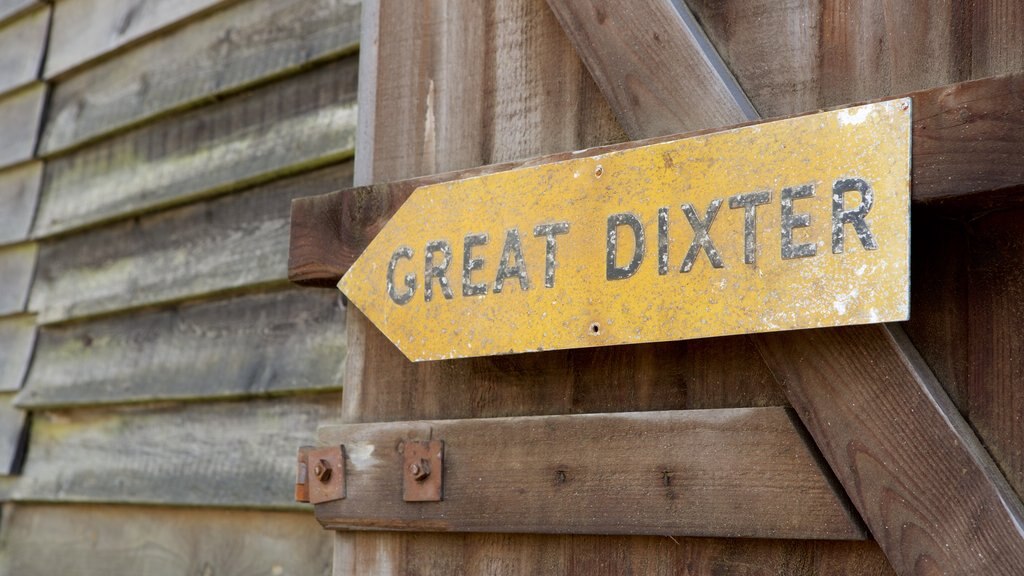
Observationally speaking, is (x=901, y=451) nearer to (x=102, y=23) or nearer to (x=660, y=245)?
(x=660, y=245)

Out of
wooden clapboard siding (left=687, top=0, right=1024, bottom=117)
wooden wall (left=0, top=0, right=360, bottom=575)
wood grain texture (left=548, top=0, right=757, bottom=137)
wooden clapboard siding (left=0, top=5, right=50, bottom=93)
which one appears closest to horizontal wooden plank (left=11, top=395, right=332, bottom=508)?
wooden wall (left=0, top=0, right=360, bottom=575)

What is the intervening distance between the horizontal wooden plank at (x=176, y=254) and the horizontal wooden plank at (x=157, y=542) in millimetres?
528

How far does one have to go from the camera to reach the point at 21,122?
132 inches

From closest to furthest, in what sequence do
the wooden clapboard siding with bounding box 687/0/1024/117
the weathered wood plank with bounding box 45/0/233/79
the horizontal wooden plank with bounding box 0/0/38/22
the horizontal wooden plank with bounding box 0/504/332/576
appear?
the wooden clapboard siding with bounding box 687/0/1024/117 < the horizontal wooden plank with bounding box 0/504/332/576 < the weathered wood plank with bounding box 45/0/233/79 < the horizontal wooden plank with bounding box 0/0/38/22

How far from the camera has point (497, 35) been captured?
1.72 m

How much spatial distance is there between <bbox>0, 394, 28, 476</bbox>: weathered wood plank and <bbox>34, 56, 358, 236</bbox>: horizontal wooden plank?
512mm

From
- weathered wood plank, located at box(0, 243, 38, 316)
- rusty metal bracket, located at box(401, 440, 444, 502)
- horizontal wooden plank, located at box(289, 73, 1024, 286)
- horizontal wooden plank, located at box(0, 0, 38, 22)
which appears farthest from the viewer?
horizontal wooden plank, located at box(0, 0, 38, 22)

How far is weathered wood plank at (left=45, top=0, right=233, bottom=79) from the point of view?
290cm

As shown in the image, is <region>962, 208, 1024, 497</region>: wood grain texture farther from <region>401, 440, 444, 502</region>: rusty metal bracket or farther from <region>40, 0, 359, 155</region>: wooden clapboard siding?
<region>40, 0, 359, 155</region>: wooden clapboard siding

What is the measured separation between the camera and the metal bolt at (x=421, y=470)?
159 centimetres

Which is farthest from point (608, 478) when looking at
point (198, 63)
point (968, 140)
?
point (198, 63)

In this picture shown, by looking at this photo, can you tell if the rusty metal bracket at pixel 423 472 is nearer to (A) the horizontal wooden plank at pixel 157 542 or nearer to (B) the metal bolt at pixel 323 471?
(B) the metal bolt at pixel 323 471

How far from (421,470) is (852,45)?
81 cm

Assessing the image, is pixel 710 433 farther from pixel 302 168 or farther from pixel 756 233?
pixel 302 168
